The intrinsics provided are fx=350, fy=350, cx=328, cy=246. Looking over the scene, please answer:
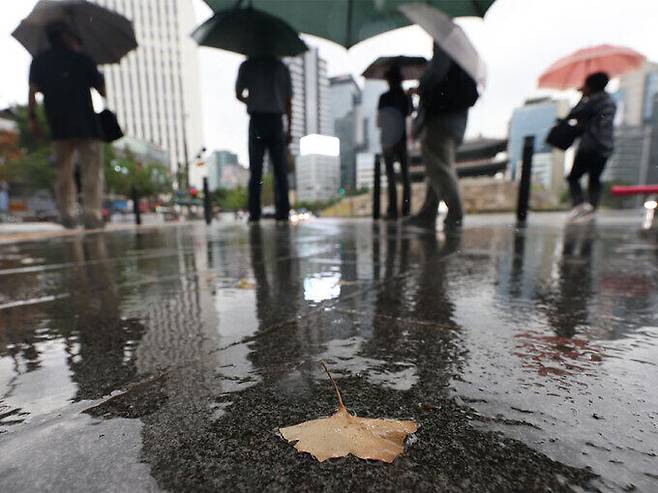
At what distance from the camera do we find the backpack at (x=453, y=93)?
3.76 m

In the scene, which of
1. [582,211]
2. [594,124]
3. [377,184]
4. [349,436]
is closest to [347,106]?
[377,184]

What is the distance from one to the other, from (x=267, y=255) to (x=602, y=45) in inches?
339

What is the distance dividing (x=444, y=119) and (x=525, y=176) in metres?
3.01

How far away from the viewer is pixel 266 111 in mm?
4871

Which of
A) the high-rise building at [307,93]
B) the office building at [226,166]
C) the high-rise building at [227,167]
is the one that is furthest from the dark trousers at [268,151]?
the office building at [226,166]

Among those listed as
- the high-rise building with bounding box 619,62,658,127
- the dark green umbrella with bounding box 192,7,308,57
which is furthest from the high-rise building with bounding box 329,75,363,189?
the high-rise building with bounding box 619,62,658,127

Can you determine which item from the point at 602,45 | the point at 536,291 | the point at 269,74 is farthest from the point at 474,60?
the point at 602,45

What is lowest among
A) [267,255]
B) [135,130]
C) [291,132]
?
[267,255]

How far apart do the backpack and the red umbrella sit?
4526mm

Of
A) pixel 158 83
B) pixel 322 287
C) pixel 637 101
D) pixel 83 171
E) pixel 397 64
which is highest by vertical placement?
pixel 158 83

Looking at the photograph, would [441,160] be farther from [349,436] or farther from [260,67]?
[349,436]

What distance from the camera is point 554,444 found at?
45cm

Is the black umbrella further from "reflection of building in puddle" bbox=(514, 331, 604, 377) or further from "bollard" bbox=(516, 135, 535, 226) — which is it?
"reflection of building in puddle" bbox=(514, 331, 604, 377)

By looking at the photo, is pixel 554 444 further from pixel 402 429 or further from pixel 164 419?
pixel 164 419
